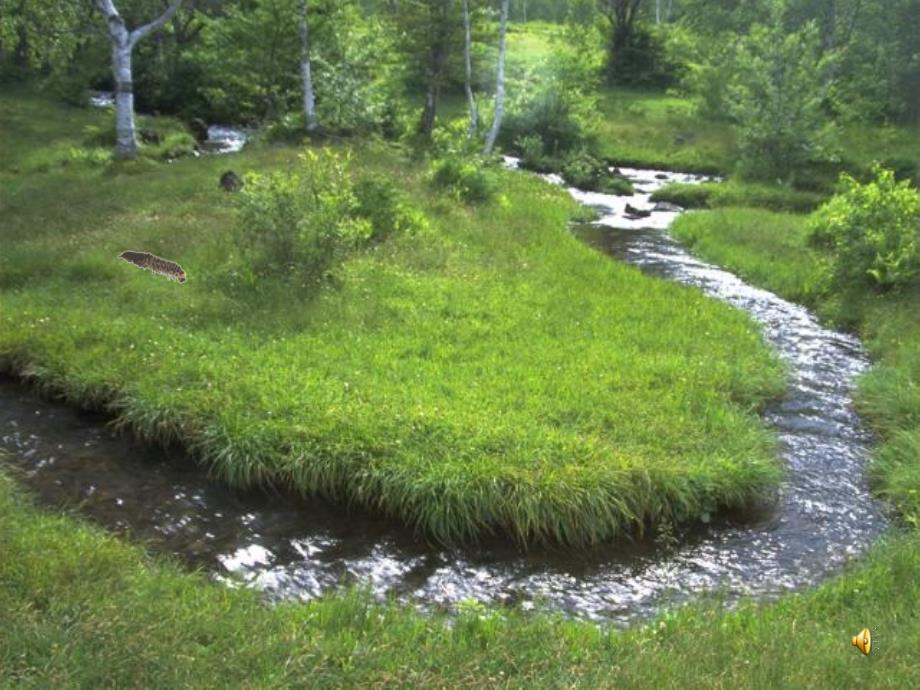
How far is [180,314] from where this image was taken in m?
13.8

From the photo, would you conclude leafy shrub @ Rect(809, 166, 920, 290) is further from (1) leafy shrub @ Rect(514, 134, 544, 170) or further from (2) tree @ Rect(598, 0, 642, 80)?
(2) tree @ Rect(598, 0, 642, 80)

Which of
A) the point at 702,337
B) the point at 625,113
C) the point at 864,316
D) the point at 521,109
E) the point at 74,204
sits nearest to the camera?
the point at 702,337

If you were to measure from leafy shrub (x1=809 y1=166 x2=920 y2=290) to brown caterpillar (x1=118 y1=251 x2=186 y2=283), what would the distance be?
45.9 feet

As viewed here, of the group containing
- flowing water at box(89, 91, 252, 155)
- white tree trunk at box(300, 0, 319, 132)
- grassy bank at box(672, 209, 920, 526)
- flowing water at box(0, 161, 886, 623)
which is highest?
white tree trunk at box(300, 0, 319, 132)

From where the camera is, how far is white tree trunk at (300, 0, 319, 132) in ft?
102

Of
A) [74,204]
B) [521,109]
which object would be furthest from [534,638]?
[521,109]

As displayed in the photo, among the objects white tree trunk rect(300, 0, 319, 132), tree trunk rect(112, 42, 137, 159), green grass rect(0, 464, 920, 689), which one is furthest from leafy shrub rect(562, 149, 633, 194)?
green grass rect(0, 464, 920, 689)

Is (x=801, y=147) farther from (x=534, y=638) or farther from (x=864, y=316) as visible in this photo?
(x=534, y=638)

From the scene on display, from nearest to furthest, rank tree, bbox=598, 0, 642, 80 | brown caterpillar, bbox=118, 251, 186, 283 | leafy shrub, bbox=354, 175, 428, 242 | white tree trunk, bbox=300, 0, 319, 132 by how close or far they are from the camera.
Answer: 1. brown caterpillar, bbox=118, 251, 186, 283
2. leafy shrub, bbox=354, 175, 428, 242
3. white tree trunk, bbox=300, 0, 319, 132
4. tree, bbox=598, 0, 642, 80

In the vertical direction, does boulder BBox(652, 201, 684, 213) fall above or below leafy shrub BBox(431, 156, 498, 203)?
below

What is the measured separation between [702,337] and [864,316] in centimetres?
475

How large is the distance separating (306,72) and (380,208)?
47.4 ft

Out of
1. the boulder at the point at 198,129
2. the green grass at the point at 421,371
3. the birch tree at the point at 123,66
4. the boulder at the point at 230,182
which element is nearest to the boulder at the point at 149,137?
the boulder at the point at 198,129

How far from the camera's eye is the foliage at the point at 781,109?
3344 cm
